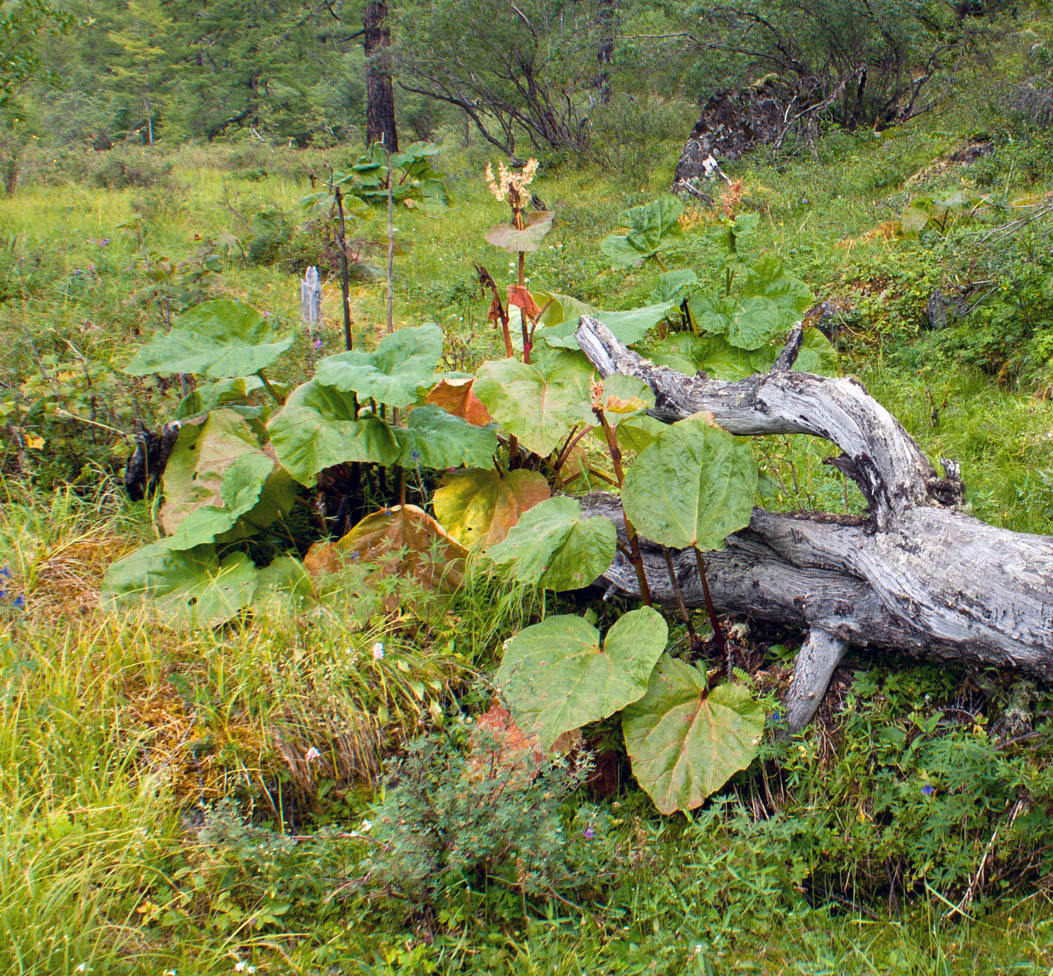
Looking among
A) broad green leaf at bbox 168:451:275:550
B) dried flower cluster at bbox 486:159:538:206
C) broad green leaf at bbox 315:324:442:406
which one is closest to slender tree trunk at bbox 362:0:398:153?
dried flower cluster at bbox 486:159:538:206

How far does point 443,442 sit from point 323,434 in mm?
476

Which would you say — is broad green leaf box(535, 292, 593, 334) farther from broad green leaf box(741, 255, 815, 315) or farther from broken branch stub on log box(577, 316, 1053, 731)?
broad green leaf box(741, 255, 815, 315)

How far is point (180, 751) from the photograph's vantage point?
2.63 meters

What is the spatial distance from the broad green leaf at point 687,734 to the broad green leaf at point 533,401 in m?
0.95

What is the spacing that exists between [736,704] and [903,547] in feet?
2.32

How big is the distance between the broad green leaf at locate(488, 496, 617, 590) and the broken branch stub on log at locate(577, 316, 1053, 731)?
511 millimetres

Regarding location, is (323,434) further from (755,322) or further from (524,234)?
(755,322)

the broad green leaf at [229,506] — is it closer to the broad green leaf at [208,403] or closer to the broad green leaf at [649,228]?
the broad green leaf at [208,403]

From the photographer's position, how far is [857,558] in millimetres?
2699

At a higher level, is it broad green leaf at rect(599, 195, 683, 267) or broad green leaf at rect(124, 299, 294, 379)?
broad green leaf at rect(599, 195, 683, 267)

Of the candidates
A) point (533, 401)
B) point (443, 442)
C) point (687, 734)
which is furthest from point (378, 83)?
point (687, 734)

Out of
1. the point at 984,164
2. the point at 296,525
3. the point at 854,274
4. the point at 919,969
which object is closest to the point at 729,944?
the point at 919,969

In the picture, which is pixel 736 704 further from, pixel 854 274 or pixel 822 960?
pixel 854 274

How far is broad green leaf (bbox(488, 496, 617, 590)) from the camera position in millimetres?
2703
